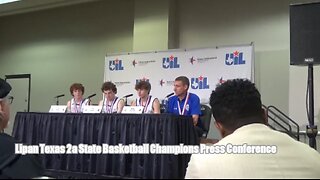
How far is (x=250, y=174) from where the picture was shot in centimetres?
108

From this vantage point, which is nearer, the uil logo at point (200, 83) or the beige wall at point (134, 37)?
the beige wall at point (134, 37)

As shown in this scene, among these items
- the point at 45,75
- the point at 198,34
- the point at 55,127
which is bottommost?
the point at 55,127

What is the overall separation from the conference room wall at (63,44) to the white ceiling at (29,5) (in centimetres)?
43

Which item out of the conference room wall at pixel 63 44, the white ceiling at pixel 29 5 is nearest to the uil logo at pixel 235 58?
the conference room wall at pixel 63 44

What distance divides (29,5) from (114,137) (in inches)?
210

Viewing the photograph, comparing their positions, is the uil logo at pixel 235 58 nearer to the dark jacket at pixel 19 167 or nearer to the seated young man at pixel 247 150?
the seated young man at pixel 247 150

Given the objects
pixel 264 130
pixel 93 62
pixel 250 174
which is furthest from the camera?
pixel 93 62

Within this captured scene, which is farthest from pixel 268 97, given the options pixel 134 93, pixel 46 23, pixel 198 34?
pixel 46 23

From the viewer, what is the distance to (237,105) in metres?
1.30

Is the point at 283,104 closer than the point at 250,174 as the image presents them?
No

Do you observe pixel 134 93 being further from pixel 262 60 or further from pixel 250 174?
pixel 250 174

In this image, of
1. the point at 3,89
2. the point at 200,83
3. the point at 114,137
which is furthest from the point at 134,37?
the point at 3,89

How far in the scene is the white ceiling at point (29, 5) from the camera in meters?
7.18

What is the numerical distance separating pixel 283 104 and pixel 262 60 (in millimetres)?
717
